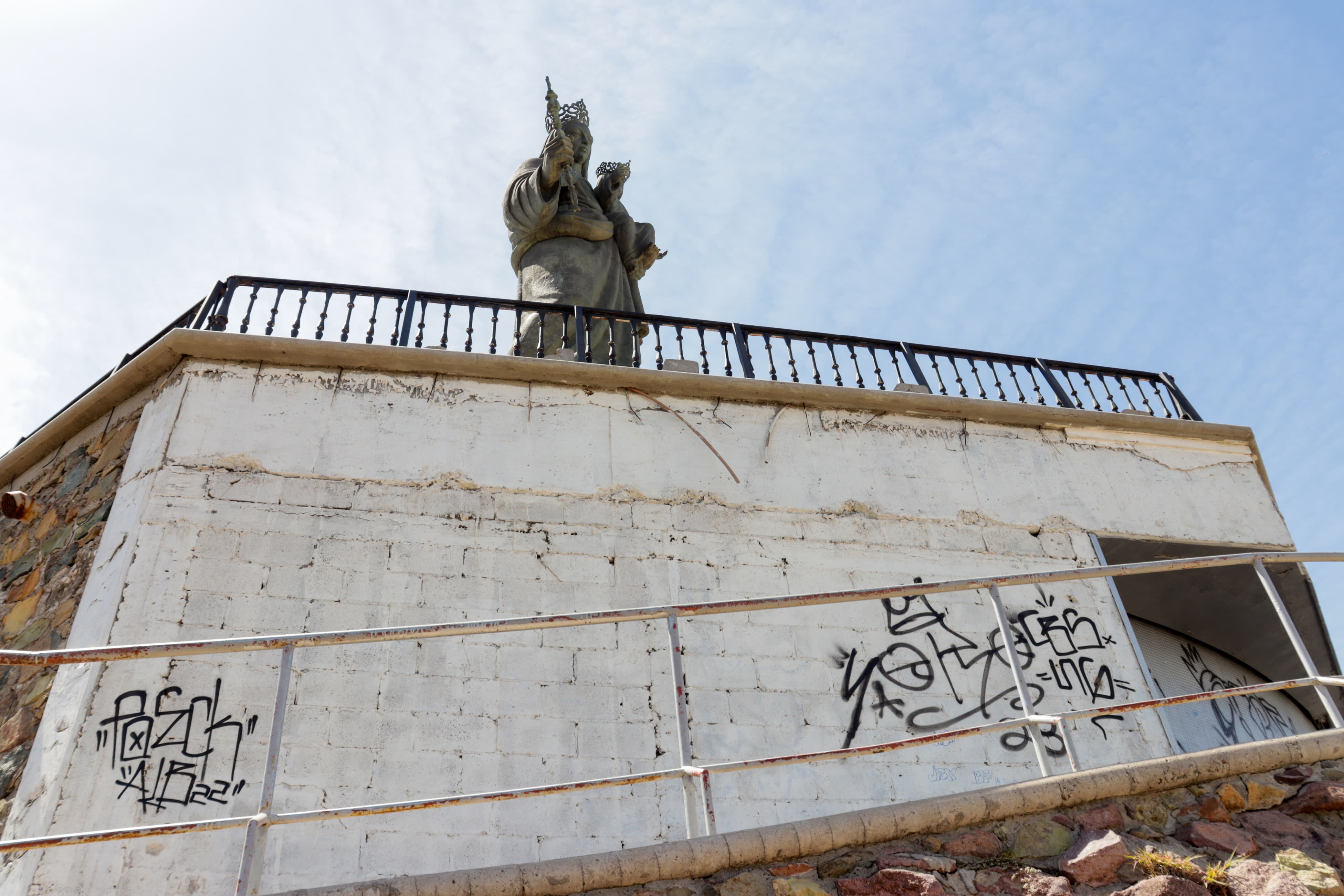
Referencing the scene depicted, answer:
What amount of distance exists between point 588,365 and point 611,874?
13.4 ft

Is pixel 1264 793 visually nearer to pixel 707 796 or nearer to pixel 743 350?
pixel 707 796

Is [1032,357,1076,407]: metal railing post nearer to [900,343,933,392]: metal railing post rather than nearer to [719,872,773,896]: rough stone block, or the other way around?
[900,343,933,392]: metal railing post

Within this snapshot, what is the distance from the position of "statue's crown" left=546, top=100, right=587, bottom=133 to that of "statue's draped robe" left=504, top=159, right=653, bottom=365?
2.06 feet

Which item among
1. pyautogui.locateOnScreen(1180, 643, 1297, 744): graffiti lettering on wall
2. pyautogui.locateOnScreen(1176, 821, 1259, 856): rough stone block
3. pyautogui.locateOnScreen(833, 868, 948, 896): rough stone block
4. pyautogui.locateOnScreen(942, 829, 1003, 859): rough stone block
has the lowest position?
pyautogui.locateOnScreen(833, 868, 948, 896): rough stone block

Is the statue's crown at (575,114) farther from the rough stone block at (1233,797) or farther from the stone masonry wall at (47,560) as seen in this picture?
the rough stone block at (1233,797)

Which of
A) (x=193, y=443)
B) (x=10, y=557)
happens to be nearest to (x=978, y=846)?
(x=193, y=443)

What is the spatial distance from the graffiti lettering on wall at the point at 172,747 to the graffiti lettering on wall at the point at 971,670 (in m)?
3.07

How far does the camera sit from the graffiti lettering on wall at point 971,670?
230 inches

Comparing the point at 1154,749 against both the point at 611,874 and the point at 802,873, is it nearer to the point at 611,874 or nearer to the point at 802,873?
the point at 802,873

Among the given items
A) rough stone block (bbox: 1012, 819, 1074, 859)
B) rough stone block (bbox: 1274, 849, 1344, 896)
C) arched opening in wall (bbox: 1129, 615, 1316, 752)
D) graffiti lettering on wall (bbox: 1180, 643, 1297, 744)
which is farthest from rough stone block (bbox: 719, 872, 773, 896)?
graffiti lettering on wall (bbox: 1180, 643, 1297, 744)

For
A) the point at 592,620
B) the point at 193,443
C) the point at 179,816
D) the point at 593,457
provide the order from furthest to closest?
the point at 593,457 → the point at 193,443 → the point at 179,816 → the point at 592,620

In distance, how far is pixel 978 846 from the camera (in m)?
3.32

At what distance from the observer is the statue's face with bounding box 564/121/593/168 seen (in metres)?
9.80

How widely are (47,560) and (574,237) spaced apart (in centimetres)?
489
